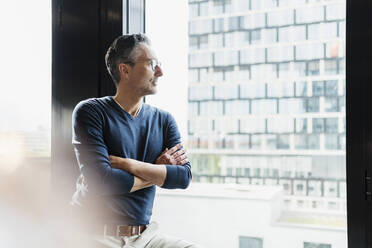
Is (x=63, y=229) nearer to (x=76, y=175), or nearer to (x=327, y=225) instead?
(x=76, y=175)

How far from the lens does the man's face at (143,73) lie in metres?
1.69

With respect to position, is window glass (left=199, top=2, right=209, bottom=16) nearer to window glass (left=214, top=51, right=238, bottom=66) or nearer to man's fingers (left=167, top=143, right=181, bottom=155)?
window glass (left=214, top=51, right=238, bottom=66)

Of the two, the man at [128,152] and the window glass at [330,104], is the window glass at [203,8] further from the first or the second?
the window glass at [330,104]

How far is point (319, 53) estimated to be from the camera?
1704 millimetres

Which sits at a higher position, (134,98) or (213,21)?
(213,21)

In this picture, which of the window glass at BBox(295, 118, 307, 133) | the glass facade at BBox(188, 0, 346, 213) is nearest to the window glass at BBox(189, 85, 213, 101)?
the glass facade at BBox(188, 0, 346, 213)

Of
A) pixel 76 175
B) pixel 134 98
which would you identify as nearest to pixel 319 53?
pixel 134 98

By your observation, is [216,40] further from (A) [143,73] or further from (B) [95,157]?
(B) [95,157]

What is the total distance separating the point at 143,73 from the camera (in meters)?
1.69

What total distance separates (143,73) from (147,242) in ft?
2.29

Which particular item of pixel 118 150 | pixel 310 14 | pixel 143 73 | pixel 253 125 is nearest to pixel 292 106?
pixel 253 125

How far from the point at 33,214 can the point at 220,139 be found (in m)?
1.16

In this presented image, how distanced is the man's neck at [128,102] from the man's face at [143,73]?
0.03 m

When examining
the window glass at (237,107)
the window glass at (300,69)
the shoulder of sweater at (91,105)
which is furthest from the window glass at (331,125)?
the shoulder of sweater at (91,105)
